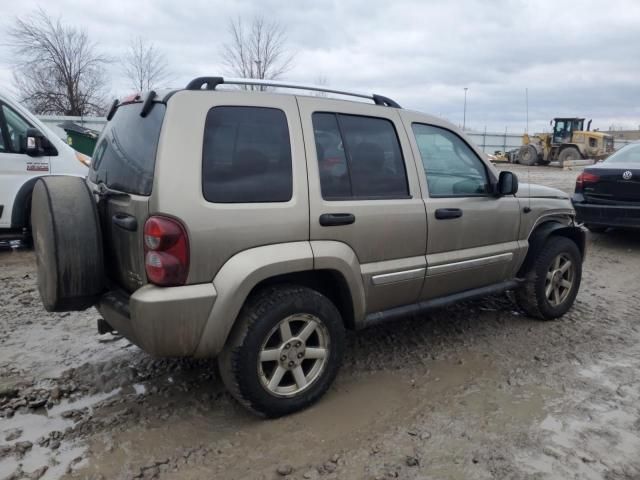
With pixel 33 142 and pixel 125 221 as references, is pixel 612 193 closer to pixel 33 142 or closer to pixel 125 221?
pixel 125 221

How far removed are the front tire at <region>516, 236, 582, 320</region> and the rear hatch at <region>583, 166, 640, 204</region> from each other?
10.4 ft

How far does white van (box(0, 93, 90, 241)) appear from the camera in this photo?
630 centimetres

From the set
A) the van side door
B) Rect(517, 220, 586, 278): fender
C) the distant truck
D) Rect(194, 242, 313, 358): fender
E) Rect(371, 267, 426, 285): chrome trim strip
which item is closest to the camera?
Rect(194, 242, 313, 358): fender

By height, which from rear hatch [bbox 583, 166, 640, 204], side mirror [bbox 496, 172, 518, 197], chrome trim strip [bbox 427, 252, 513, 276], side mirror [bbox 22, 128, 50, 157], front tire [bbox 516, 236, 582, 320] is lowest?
front tire [bbox 516, 236, 582, 320]

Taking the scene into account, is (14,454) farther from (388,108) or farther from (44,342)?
(388,108)

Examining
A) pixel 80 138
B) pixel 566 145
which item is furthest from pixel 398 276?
pixel 566 145

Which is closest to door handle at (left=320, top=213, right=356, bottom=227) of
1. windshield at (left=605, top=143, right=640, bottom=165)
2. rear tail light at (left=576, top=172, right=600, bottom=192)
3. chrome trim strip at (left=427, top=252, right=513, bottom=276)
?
chrome trim strip at (left=427, top=252, right=513, bottom=276)

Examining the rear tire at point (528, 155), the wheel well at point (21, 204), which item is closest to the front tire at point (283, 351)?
the wheel well at point (21, 204)

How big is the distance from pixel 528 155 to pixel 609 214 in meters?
23.8

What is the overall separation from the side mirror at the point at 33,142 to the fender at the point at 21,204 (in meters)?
0.35

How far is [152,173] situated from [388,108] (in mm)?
1713

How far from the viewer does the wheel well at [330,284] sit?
2.99m

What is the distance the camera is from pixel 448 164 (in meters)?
3.79

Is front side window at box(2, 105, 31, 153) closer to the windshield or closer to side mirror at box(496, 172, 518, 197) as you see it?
side mirror at box(496, 172, 518, 197)
